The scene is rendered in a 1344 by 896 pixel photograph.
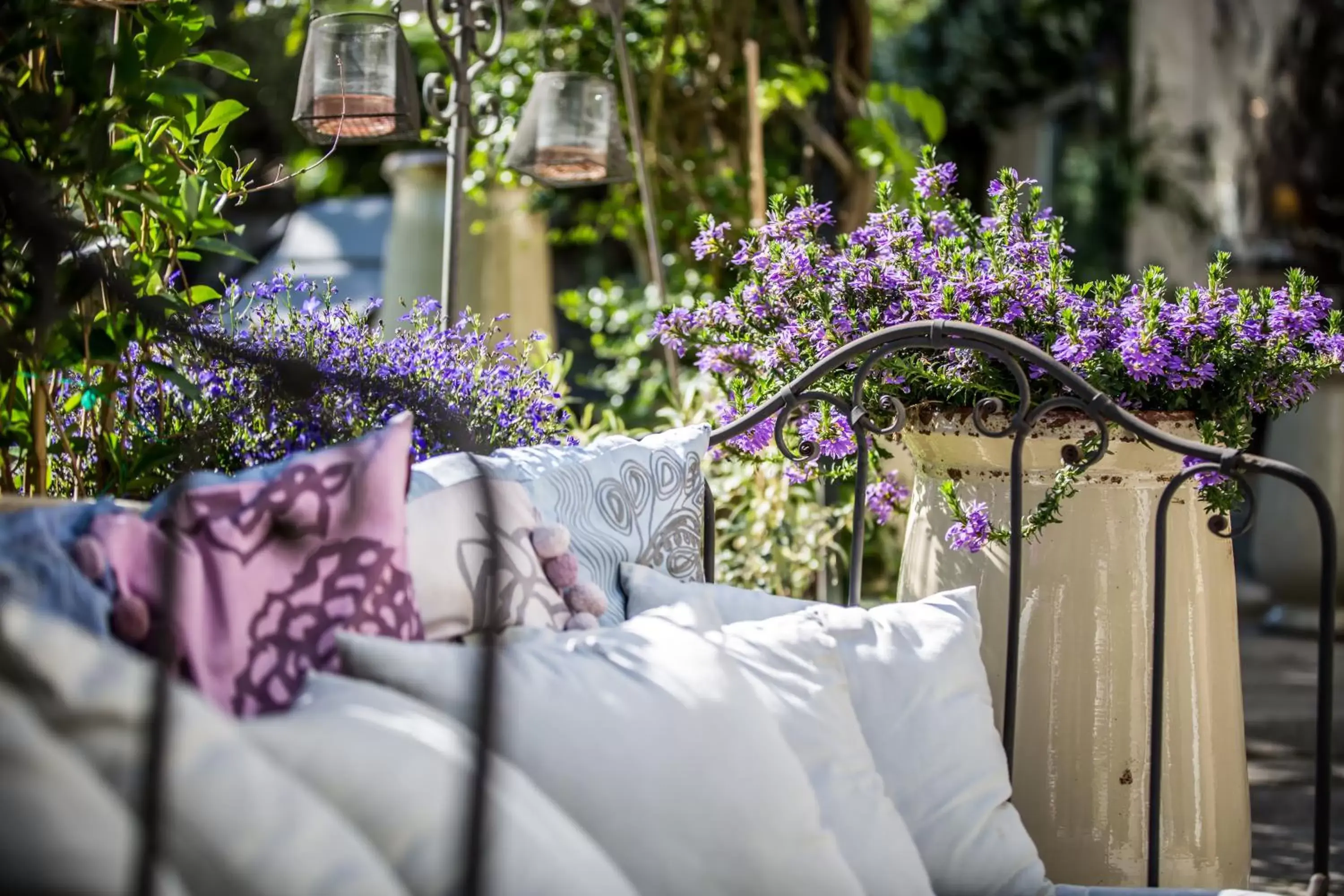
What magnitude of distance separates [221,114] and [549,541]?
69cm

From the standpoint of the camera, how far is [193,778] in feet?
2.41

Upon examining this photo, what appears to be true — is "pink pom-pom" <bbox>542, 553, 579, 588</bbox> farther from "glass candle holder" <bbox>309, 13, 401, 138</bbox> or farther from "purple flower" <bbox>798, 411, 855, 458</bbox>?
"glass candle holder" <bbox>309, 13, 401, 138</bbox>

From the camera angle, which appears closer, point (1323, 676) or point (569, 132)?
point (1323, 676)

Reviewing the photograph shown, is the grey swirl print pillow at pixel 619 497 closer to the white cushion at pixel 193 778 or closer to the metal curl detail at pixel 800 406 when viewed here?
the metal curl detail at pixel 800 406

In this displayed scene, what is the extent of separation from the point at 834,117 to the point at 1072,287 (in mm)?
1748

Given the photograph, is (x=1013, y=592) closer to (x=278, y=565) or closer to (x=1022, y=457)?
(x=1022, y=457)

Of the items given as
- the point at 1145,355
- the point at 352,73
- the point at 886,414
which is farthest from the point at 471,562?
the point at 352,73

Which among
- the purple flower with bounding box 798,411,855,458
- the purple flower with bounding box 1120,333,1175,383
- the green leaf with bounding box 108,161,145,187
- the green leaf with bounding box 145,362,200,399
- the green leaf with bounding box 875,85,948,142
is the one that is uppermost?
the green leaf with bounding box 875,85,948,142

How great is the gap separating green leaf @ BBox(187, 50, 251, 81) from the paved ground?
1.97 m

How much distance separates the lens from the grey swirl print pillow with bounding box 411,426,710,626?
1.34m

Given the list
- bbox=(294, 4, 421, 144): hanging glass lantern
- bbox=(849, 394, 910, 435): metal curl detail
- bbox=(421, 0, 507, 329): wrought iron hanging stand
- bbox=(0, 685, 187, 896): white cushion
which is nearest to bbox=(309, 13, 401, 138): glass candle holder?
bbox=(294, 4, 421, 144): hanging glass lantern

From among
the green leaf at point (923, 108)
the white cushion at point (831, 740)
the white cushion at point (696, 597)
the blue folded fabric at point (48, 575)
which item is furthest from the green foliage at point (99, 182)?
the green leaf at point (923, 108)

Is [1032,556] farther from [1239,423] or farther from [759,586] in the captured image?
[759,586]

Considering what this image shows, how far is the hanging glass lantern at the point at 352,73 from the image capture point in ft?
6.97
